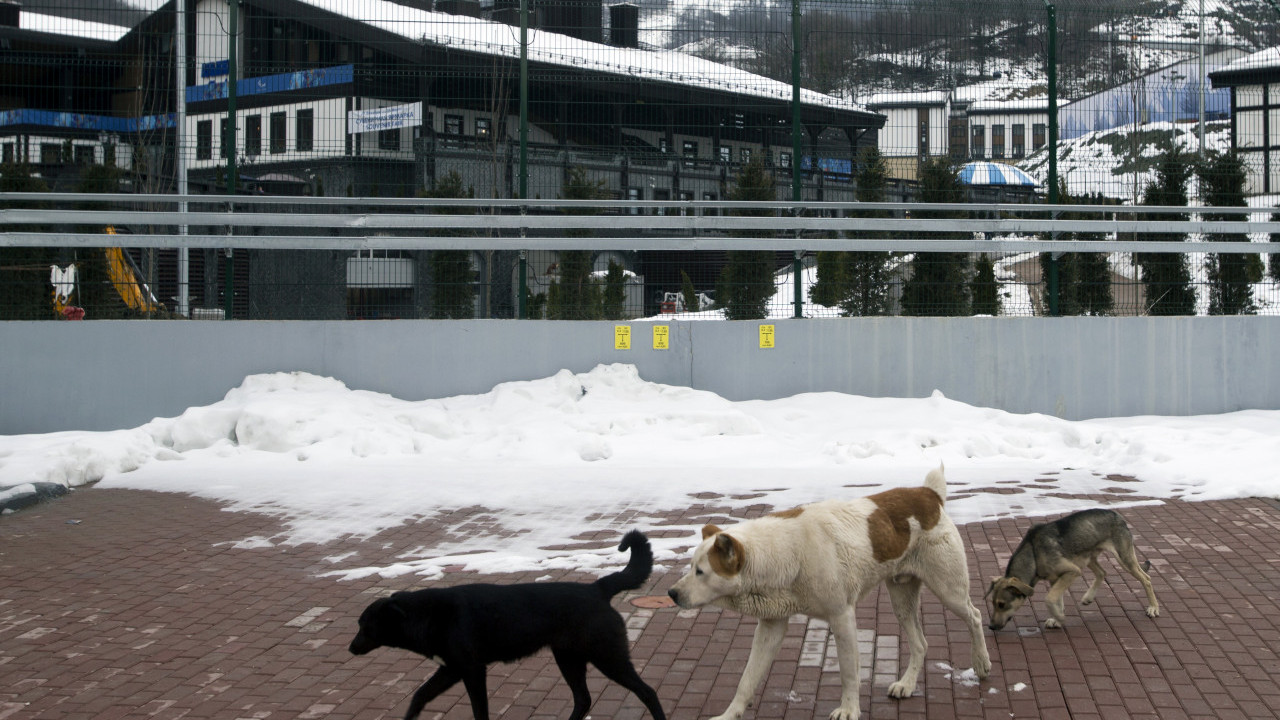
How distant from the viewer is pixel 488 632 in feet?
14.9

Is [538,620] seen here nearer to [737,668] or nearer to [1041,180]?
[737,668]

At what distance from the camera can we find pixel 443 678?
4.58 meters

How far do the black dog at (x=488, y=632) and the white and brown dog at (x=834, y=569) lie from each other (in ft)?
1.17

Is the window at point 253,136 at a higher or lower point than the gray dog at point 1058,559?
higher

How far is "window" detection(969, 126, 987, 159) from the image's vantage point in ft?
47.9

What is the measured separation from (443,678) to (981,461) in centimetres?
781

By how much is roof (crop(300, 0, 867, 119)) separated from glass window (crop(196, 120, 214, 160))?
1.96 meters

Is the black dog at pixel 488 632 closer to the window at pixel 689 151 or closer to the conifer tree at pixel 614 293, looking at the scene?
the conifer tree at pixel 614 293

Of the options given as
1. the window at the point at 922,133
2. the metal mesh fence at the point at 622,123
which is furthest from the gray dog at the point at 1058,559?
the window at the point at 922,133

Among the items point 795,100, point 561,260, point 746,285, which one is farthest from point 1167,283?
point 561,260

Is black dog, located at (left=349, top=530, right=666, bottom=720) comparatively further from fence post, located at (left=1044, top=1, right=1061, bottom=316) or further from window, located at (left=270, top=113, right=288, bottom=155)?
fence post, located at (left=1044, top=1, right=1061, bottom=316)

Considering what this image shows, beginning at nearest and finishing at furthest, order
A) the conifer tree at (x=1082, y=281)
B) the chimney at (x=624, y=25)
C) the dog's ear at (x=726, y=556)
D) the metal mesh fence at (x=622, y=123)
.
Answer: the dog's ear at (x=726, y=556) < the metal mesh fence at (x=622, y=123) < the chimney at (x=624, y=25) < the conifer tree at (x=1082, y=281)

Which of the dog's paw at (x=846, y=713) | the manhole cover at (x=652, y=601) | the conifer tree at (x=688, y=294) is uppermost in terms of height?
the conifer tree at (x=688, y=294)

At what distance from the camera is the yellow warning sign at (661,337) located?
518 inches
